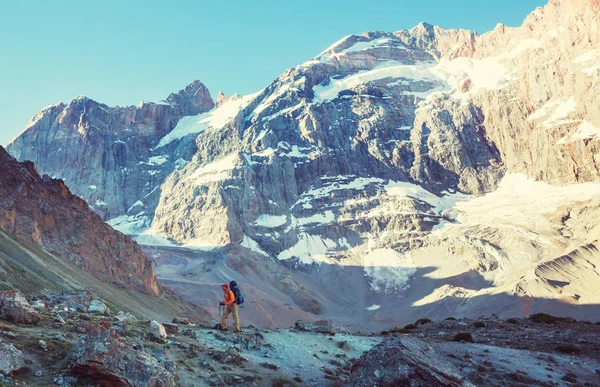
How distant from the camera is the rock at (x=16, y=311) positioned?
1697cm

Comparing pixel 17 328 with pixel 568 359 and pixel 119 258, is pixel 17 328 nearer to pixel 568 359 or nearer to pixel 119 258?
pixel 568 359

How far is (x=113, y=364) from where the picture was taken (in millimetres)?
12984

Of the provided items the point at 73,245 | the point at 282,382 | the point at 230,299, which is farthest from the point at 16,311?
the point at 73,245

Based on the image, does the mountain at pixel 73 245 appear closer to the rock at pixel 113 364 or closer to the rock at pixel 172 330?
the rock at pixel 172 330

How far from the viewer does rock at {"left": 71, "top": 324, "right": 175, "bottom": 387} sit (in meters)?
12.8

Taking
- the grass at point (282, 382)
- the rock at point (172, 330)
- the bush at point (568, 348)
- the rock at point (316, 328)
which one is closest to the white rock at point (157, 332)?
the rock at point (172, 330)

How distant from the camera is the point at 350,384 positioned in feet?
48.4

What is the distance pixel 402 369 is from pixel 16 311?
45.5 ft

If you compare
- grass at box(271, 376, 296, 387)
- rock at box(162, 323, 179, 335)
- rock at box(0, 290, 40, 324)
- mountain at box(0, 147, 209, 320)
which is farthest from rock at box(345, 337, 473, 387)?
mountain at box(0, 147, 209, 320)

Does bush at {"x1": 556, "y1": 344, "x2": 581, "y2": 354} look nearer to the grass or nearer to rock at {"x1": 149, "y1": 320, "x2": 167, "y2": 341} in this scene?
the grass

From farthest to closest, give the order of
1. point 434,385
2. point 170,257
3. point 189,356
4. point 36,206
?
1. point 170,257
2. point 36,206
3. point 189,356
4. point 434,385

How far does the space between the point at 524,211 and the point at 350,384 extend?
201m

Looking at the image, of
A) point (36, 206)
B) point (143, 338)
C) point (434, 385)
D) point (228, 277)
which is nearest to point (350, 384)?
point (434, 385)

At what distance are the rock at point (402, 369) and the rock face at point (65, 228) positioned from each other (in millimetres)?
74742
